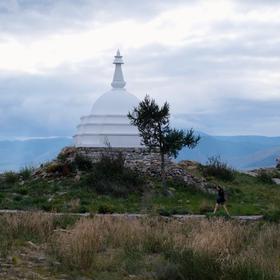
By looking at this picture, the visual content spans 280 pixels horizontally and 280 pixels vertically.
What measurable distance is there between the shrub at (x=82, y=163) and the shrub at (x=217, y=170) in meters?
7.07

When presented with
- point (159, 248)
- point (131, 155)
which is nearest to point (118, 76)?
point (131, 155)

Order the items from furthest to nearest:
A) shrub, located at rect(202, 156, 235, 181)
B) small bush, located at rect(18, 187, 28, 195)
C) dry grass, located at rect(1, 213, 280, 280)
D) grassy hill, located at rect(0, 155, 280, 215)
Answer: shrub, located at rect(202, 156, 235, 181) < small bush, located at rect(18, 187, 28, 195) < grassy hill, located at rect(0, 155, 280, 215) < dry grass, located at rect(1, 213, 280, 280)

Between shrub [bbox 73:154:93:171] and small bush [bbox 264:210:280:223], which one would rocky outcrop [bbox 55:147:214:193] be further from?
small bush [bbox 264:210:280:223]

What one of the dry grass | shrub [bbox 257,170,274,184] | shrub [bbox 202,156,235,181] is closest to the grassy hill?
shrub [bbox 202,156,235,181]

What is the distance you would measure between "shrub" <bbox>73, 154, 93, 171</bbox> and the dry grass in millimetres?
16093

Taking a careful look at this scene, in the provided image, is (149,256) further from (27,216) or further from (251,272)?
(27,216)

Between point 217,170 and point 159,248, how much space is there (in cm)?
2434

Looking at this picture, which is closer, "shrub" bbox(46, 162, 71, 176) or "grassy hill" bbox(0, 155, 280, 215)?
"grassy hill" bbox(0, 155, 280, 215)

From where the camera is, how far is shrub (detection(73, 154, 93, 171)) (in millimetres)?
32156

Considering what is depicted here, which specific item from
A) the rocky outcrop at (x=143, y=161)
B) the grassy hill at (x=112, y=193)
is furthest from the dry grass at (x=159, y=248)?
the rocky outcrop at (x=143, y=161)

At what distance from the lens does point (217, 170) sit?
120ft

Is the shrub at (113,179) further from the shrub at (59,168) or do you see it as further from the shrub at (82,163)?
the shrub at (59,168)

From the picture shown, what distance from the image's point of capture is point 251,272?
9859mm

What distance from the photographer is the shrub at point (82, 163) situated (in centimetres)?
3216
